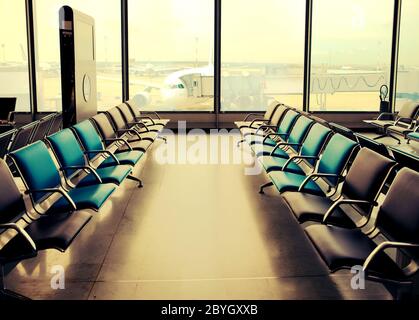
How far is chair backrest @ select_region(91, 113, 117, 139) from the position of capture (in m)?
5.20

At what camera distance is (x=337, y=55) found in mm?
9711

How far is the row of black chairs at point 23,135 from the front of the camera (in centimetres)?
416

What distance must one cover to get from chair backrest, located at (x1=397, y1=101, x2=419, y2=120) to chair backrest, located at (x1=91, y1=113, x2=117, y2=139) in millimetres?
4670

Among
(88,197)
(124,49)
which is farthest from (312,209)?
(124,49)

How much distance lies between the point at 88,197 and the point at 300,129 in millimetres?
2424

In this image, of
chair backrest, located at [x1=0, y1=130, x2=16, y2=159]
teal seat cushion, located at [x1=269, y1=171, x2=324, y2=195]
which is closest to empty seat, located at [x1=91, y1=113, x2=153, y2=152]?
chair backrest, located at [x1=0, y1=130, x2=16, y2=159]

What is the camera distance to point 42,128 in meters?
5.27

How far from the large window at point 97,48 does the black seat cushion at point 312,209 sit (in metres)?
6.66

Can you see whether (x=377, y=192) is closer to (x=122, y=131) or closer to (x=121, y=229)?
(x=121, y=229)

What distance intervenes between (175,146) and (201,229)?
4.10m

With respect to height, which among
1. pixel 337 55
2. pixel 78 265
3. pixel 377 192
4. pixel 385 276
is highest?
pixel 337 55

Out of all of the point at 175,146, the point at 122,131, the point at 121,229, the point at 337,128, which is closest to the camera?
the point at 121,229
